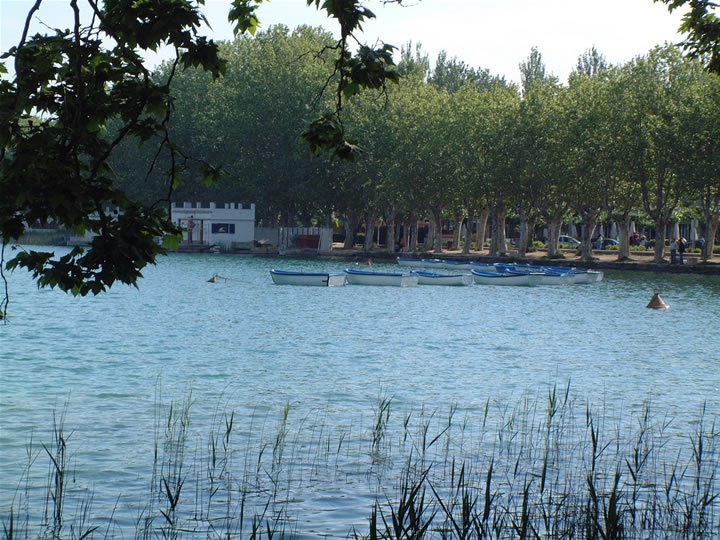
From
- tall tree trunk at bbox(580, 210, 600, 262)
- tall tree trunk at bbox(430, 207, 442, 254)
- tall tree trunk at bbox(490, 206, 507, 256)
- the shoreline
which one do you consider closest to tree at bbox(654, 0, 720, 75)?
the shoreline

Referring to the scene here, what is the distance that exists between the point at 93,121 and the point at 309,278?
5936 centimetres

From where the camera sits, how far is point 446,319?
49531mm

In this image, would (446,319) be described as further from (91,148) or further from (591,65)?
(591,65)

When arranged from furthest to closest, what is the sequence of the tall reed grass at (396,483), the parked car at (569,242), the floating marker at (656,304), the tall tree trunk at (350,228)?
the parked car at (569,242), the tall tree trunk at (350,228), the floating marker at (656,304), the tall reed grass at (396,483)

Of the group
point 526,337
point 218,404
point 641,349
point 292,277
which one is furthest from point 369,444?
point 292,277

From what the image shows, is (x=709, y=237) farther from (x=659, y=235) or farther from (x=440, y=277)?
(x=440, y=277)

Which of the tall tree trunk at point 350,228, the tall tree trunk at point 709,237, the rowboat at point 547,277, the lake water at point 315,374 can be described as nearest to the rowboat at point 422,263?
the rowboat at point 547,277

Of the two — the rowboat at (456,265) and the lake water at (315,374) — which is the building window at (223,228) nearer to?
the rowboat at (456,265)

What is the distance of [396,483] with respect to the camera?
45.5 feet

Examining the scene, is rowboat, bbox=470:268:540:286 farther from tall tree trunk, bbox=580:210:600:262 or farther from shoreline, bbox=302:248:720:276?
tall tree trunk, bbox=580:210:600:262

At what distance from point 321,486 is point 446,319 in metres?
36.1

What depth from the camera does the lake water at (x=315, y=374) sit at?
14734mm

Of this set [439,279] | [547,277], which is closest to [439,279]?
[439,279]

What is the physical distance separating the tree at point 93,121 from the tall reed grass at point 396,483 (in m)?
2.68
